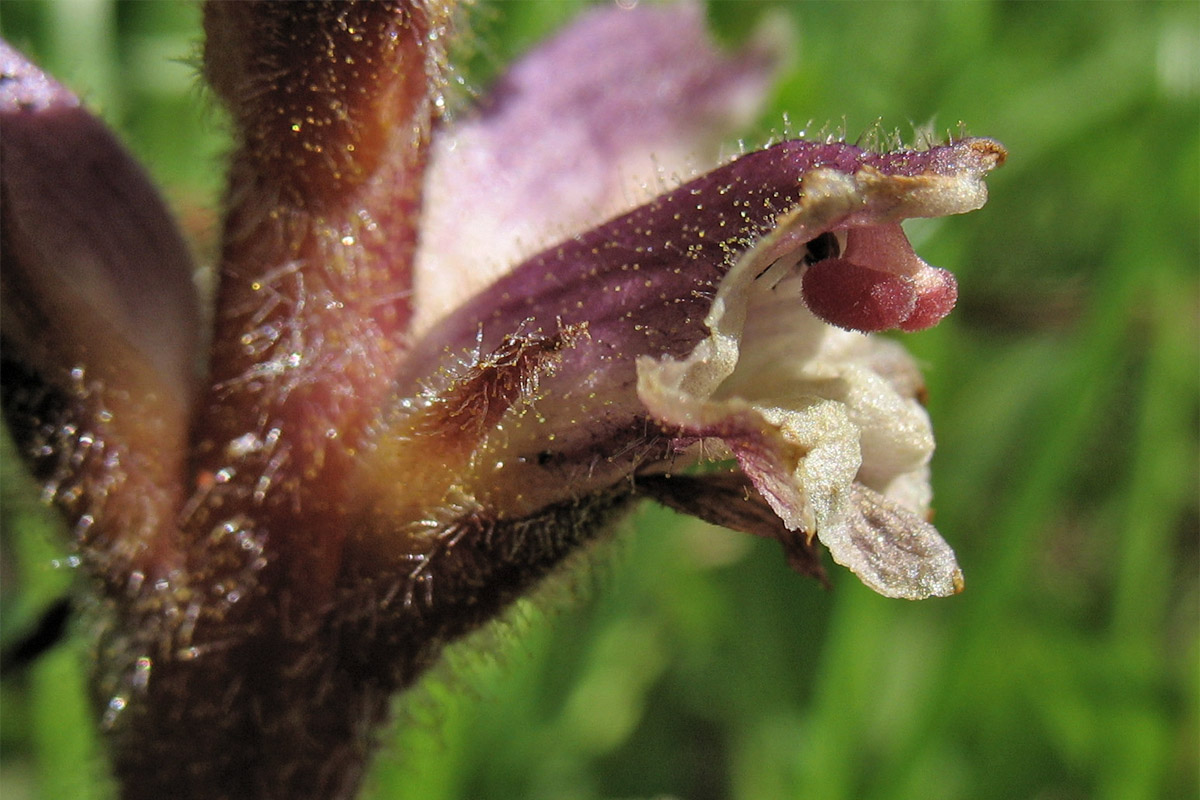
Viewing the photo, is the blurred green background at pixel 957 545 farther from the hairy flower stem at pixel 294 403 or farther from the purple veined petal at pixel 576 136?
the hairy flower stem at pixel 294 403

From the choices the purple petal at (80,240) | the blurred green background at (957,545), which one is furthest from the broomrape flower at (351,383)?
the blurred green background at (957,545)

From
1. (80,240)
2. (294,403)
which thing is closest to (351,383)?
(294,403)

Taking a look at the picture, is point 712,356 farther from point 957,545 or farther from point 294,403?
point 957,545

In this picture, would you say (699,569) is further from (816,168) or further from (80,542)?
(816,168)

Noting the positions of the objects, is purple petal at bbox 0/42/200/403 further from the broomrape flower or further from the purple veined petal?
the purple veined petal

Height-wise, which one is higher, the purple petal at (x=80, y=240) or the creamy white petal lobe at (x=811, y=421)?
the purple petal at (x=80, y=240)

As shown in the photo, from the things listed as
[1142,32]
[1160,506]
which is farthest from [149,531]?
[1142,32]

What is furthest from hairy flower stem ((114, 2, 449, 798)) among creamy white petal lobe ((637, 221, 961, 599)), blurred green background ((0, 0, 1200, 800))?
blurred green background ((0, 0, 1200, 800))

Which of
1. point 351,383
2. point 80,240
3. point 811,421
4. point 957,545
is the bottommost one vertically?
point 957,545
